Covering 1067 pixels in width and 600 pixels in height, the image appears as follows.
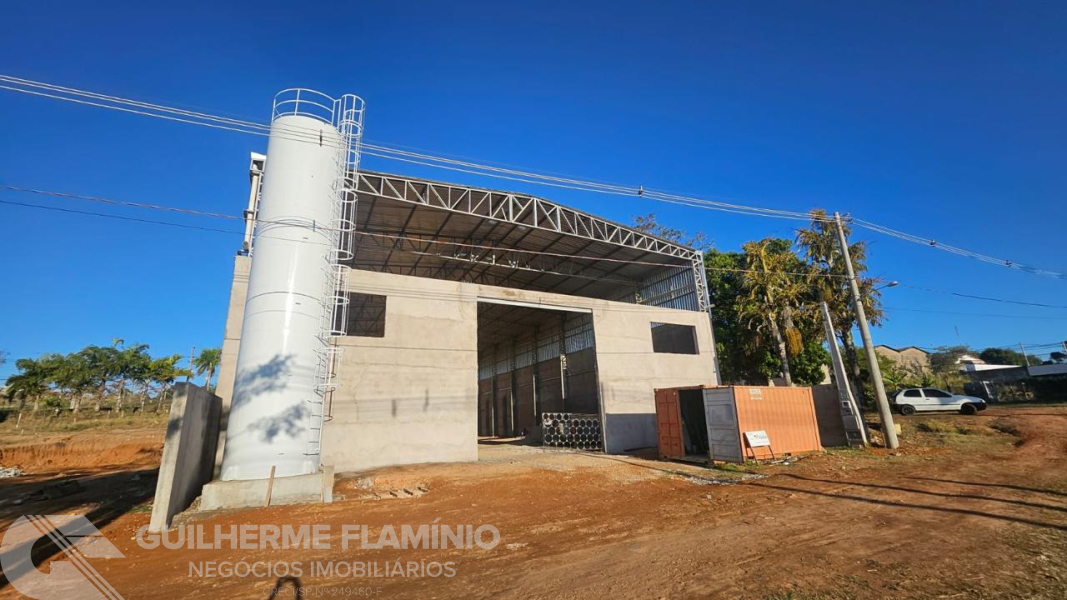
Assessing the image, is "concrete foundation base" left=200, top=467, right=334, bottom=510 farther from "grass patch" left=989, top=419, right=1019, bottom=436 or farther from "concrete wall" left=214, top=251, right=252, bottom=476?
"grass patch" left=989, top=419, right=1019, bottom=436

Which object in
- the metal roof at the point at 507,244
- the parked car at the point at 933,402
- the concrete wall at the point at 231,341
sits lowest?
the parked car at the point at 933,402

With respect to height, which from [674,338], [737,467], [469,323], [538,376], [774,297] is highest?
[774,297]

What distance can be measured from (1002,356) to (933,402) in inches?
2941

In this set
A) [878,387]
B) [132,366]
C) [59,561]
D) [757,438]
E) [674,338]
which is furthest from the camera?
[132,366]

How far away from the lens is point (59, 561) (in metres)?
6.93

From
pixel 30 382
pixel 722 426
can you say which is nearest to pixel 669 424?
pixel 722 426

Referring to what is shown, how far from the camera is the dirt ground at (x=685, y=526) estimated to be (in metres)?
5.26

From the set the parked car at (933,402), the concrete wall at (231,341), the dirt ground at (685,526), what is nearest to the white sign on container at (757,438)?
the dirt ground at (685,526)

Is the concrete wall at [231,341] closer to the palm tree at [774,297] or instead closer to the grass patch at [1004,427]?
the palm tree at [774,297]

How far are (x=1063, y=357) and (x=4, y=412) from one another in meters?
113

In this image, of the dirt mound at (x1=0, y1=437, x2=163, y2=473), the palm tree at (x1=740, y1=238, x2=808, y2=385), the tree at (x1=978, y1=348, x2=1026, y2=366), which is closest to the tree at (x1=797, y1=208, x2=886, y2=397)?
the palm tree at (x1=740, y1=238, x2=808, y2=385)

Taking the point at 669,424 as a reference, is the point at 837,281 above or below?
above

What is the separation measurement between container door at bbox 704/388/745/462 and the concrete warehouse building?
5.69 metres

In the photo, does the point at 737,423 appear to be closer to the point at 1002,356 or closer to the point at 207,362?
the point at 207,362
